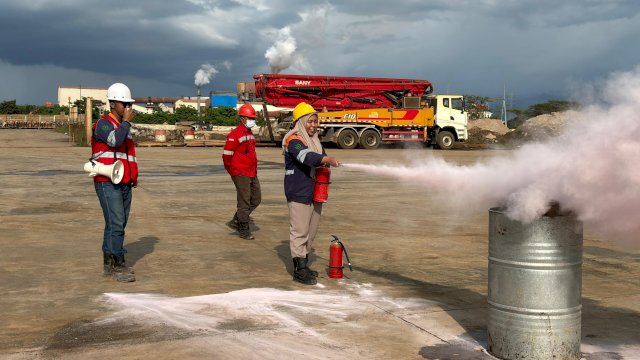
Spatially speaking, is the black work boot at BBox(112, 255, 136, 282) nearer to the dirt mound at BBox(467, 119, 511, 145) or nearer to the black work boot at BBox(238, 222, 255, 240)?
the black work boot at BBox(238, 222, 255, 240)

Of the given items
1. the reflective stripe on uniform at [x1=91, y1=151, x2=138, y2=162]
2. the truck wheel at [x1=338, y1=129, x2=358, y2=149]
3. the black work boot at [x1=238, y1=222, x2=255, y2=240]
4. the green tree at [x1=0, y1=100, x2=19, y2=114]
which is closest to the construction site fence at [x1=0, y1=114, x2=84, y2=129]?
the green tree at [x1=0, y1=100, x2=19, y2=114]

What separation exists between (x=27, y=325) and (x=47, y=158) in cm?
2083

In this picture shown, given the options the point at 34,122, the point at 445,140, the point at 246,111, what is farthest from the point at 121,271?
the point at 34,122

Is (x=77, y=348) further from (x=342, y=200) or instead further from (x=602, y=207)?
(x=342, y=200)

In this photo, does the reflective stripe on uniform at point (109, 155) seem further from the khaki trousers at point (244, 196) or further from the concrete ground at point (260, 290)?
the khaki trousers at point (244, 196)

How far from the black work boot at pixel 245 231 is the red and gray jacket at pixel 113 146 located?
2.44 meters

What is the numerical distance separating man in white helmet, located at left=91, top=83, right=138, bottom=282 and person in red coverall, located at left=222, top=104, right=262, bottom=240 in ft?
7.73

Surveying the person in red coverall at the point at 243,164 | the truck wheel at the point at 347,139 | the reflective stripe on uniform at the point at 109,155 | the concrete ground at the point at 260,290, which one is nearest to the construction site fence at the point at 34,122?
the truck wheel at the point at 347,139

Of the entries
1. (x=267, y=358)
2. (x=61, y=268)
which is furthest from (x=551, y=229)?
(x=61, y=268)

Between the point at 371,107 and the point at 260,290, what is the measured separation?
27.5 meters

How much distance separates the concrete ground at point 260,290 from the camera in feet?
14.9

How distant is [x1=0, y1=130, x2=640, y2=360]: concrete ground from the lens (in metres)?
4.53

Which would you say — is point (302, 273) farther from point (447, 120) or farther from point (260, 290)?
point (447, 120)

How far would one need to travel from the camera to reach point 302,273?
20.9ft
